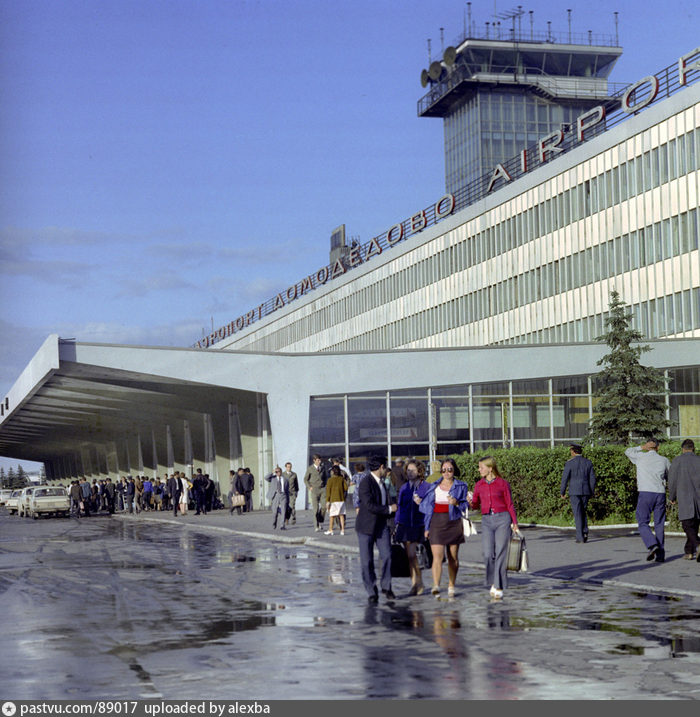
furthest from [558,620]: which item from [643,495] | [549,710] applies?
[643,495]

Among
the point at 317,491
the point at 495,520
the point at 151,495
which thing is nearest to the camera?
the point at 495,520

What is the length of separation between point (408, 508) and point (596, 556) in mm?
4485

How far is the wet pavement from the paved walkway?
0.06 metres

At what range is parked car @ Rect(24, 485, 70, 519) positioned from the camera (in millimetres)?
56469

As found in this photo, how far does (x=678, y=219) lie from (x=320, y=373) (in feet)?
64.5

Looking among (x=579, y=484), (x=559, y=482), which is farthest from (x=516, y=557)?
(x=559, y=482)

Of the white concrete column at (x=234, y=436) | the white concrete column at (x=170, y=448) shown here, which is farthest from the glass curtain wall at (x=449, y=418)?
the white concrete column at (x=170, y=448)

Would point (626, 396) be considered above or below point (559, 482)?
above

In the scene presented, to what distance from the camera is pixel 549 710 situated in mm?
7410

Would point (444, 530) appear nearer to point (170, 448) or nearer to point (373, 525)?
point (373, 525)

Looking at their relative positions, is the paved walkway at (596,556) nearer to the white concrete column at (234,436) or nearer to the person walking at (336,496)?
the person walking at (336,496)

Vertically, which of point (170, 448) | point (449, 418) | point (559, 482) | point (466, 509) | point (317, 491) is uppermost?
point (449, 418)

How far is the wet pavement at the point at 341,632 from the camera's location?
843 centimetres

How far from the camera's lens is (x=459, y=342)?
252 ft
